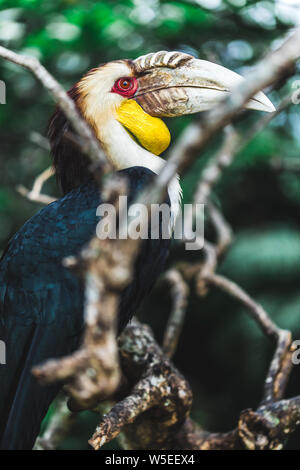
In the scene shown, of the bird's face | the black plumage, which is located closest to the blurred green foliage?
the bird's face

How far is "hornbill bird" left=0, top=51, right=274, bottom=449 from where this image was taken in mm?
1688

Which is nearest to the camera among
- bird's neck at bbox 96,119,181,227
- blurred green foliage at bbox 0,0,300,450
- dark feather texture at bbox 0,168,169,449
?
dark feather texture at bbox 0,168,169,449

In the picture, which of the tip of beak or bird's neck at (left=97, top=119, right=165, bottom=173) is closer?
the tip of beak

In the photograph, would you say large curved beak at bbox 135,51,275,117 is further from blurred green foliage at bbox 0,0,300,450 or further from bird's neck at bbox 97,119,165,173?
blurred green foliage at bbox 0,0,300,450

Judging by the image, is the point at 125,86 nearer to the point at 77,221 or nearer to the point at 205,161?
the point at 77,221

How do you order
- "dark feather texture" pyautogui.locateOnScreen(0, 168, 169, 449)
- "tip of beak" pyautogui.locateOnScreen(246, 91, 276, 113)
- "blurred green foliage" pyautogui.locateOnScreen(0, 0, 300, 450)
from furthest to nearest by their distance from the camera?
1. "blurred green foliage" pyautogui.locateOnScreen(0, 0, 300, 450)
2. "tip of beak" pyautogui.locateOnScreen(246, 91, 276, 113)
3. "dark feather texture" pyautogui.locateOnScreen(0, 168, 169, 449)

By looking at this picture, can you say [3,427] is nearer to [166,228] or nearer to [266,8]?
[166,228]

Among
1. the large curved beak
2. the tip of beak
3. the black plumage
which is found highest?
the large curved beak

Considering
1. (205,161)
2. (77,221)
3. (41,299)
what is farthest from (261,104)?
(205,161)

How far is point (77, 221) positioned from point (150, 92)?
2.41 feet

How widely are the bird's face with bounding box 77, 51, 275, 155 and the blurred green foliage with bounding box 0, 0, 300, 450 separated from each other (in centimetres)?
56

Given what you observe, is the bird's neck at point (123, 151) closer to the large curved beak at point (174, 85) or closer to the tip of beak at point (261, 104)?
the large curved beak at point (174, 85)

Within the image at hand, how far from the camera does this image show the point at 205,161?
12.5 feet

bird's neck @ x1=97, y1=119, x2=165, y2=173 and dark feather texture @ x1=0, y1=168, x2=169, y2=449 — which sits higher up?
bird's neck @ x1=97, y1=119, x2=165, y2=173
